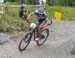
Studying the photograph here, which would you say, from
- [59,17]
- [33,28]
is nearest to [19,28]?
[33,28]

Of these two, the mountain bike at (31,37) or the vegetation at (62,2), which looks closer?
the mountain bike at (31,37)

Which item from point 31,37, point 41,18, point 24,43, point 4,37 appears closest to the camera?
point 24,43

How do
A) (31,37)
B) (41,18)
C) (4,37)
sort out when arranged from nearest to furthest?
(31,37) → (41,18) → (4,37)

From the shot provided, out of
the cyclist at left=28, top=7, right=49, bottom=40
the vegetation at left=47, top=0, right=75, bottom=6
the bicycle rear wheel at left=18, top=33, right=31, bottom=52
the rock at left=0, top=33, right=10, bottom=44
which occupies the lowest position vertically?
the vegetation at left=47, top=0, right=75, bottom=6

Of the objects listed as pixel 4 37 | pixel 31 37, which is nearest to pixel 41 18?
pixel 31 37

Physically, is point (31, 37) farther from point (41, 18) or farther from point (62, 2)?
point (62, 2)

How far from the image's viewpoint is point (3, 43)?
14.0 m

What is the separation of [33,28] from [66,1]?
25.4 metres

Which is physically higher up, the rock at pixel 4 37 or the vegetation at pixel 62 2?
the rock at pixel 4 37

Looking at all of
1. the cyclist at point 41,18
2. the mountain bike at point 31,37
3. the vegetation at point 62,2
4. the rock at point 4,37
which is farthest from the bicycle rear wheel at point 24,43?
the vegetation at point 62,2

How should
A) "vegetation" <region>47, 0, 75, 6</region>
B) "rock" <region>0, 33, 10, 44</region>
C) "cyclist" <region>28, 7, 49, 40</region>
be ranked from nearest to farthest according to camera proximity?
"cyclist" <region>28, 7, 49, 40</region>, "rock" <region>0, 33, 10, 44</region>, "vegetation" <region>47, 0, 75, 6</region>

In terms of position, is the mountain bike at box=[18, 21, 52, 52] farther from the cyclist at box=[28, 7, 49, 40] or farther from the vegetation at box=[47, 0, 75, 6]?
the vegetation at box=[47, 0, 75, 6]

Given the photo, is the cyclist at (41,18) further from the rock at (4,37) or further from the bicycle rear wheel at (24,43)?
the rock at (4,37)

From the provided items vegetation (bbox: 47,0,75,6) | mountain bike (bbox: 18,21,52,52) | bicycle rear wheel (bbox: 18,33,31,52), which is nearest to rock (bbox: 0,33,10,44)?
mountain bike (bbox: 18,21,52,52)
